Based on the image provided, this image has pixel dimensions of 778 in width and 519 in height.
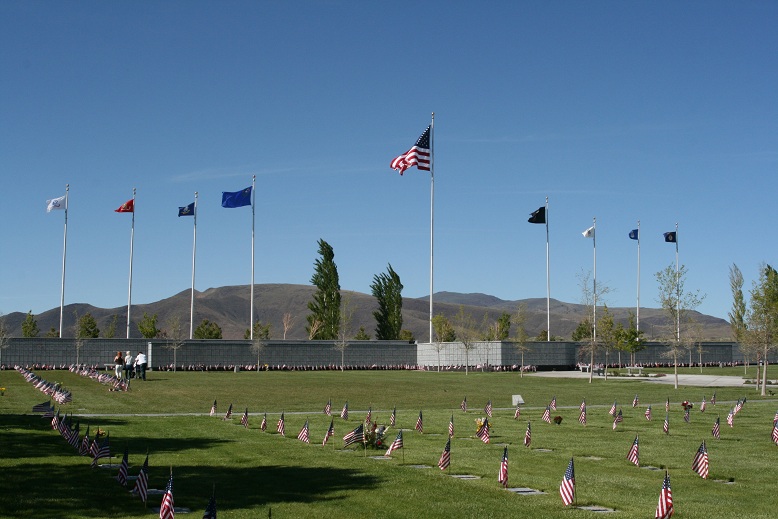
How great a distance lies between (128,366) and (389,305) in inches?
1834

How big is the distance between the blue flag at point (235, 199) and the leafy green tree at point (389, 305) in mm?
25792

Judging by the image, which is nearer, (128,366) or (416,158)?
(128,366)

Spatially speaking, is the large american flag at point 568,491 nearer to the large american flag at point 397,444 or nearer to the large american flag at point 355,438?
the large american flag at point 397,444

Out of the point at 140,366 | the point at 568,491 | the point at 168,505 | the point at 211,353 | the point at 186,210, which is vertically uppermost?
the point at 186,210

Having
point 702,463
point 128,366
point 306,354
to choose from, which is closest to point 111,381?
point 128,366

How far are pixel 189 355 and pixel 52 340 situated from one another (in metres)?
11.1

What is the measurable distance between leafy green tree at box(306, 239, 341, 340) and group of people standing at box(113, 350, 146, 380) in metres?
33.8

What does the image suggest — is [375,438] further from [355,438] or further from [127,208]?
[127,208]

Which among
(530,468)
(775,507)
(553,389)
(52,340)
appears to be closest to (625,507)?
(775,507)

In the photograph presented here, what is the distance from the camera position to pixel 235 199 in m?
72.7

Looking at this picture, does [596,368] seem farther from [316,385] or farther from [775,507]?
[775,507]

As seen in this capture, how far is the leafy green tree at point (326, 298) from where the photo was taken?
9156cm

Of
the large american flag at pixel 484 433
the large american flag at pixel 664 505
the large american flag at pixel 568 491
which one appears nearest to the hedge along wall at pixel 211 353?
the large american flag at pixel 484 433

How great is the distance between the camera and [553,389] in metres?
49.4
